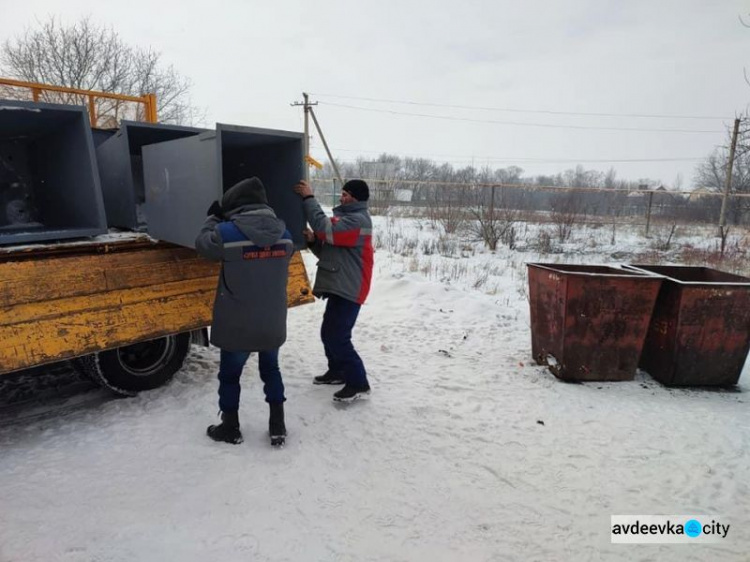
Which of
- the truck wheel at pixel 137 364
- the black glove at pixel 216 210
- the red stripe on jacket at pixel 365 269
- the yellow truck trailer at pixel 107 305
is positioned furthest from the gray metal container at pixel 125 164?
the red stripe on jacket at pixel 365 269

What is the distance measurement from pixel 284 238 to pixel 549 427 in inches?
95.7

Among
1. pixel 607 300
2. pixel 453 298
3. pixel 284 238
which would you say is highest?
pixel 284 238

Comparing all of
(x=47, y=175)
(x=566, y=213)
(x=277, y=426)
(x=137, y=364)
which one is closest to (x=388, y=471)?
(x=277, y=426)

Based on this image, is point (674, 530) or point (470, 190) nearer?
point (674, 530)

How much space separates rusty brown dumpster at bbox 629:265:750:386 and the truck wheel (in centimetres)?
431

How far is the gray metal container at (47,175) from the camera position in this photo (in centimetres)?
335

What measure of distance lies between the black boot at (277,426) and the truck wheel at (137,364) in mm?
1320

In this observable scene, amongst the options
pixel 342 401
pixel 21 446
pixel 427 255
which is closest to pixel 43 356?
pixel 21 446

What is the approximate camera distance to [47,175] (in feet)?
13.4

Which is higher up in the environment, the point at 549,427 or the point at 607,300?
the point at 607,300

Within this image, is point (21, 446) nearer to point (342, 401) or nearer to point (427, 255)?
point (342, 401)

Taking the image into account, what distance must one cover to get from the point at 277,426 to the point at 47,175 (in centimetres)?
300

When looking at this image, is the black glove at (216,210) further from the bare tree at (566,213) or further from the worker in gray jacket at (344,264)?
the bare tree at (566,213)

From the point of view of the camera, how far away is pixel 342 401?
3.82m
